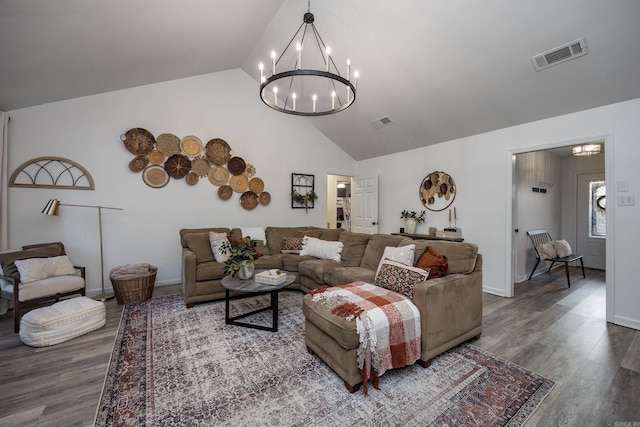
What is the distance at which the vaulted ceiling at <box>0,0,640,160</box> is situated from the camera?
2301 mm

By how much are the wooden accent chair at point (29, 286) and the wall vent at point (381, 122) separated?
484 centimetres

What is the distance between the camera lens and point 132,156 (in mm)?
4031

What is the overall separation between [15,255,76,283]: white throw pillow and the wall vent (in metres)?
4.91

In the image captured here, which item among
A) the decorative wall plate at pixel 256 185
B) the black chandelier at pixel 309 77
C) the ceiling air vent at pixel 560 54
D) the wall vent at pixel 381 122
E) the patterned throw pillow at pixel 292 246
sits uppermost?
the black chandelier at pixel 309 77

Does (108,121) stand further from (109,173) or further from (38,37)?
(38,37)

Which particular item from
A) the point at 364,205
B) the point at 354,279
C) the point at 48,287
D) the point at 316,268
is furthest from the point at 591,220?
the point at 48,287

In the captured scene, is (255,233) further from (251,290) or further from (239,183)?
(251,290)

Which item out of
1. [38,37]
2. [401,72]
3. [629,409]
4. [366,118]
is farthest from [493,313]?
[38,37]

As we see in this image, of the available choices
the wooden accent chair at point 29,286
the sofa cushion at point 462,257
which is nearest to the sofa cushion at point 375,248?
the sofa cushion at point 462,257

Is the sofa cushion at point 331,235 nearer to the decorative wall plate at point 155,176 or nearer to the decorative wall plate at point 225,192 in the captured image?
the decorative wall plate at point 225,192

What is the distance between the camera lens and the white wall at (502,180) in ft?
9.20

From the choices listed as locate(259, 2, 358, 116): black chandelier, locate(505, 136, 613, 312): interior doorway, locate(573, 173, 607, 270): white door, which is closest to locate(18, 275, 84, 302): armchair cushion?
locate(259, 2, 358, 116): black chandelier

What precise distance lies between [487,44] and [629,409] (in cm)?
324

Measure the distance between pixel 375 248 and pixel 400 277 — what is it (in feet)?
3.57
